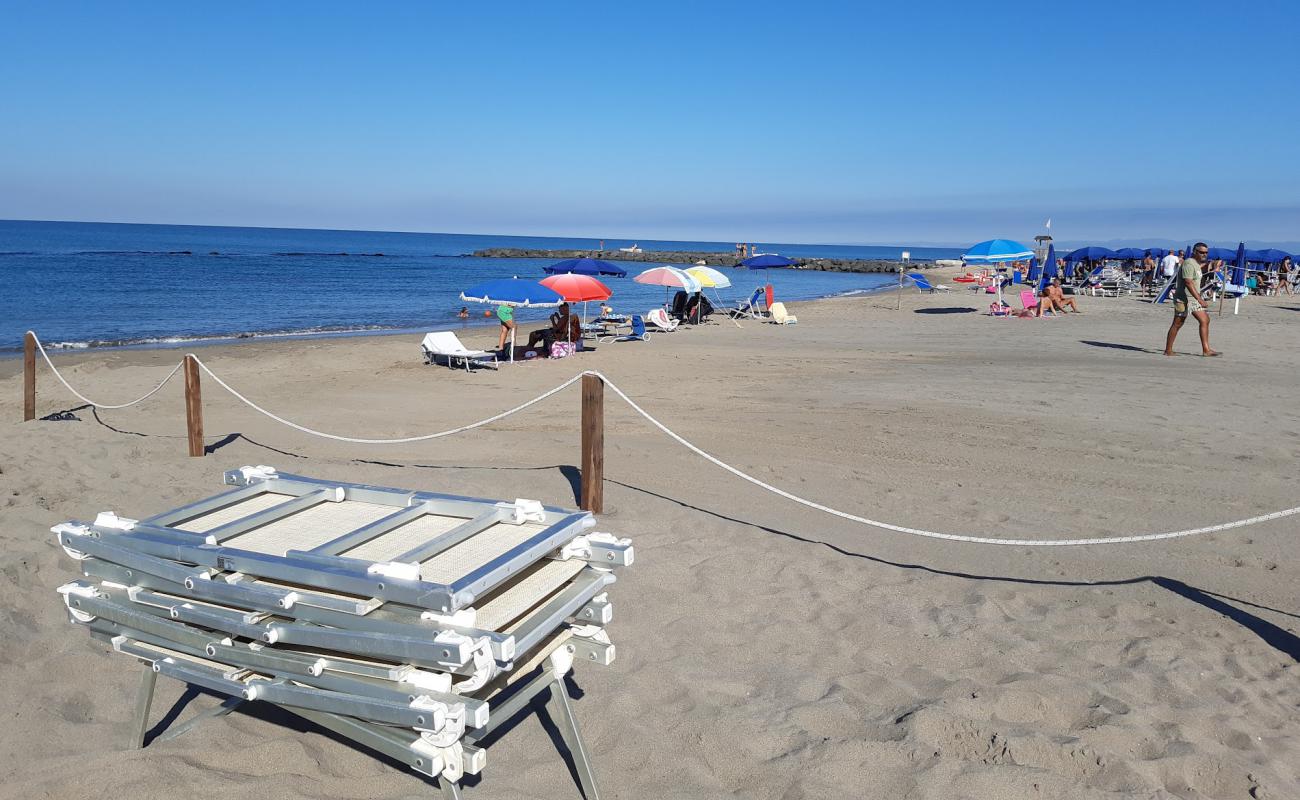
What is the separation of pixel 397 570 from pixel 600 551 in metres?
0.77

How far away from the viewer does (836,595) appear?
4.90 meters

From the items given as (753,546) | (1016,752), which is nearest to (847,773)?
(1016,752)

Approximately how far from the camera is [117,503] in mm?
6277

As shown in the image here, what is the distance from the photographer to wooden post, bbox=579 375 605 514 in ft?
19.3

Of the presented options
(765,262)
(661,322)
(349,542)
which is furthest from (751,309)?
(349,542)

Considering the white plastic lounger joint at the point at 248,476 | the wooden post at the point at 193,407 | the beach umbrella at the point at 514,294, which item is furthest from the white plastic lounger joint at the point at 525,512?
the beach umbrella at the point at 514,294

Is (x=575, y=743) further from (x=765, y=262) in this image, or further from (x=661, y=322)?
(x=765, y=262)

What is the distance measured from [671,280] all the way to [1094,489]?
540 inches

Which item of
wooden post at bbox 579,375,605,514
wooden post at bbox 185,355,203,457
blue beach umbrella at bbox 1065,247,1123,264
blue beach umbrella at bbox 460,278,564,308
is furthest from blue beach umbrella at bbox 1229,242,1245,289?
wooden post at bbox 185,355,203,457

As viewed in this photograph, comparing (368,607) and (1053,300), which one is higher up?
(1053,300)

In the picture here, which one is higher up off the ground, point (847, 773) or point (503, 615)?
point (503, 615)

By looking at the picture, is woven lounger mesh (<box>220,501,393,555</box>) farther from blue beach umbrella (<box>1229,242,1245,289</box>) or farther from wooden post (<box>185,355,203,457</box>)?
blue beach umbrella (<box>1229,242,1245,289</box>)

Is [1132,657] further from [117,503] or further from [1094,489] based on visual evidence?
[117,503]

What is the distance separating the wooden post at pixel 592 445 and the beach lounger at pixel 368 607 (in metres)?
2.62
